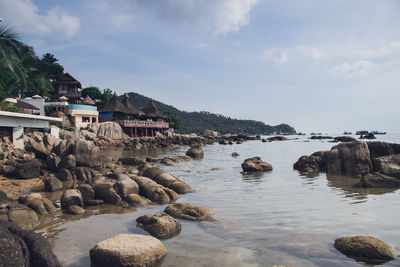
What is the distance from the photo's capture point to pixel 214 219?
308 inches

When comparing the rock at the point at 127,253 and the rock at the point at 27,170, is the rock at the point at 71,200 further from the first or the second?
the rock at the point at 27,170

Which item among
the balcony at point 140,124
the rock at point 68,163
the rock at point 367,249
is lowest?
the rock at point 367,249

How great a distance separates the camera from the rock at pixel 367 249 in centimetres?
536

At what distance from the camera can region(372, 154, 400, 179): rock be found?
13.8 meters

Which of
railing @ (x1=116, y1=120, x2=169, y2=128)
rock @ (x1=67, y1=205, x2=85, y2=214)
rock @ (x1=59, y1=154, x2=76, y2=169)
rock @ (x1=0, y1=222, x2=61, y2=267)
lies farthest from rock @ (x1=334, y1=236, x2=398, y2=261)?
railing @ (x1=116, y1=120, x2=169, y2=128)

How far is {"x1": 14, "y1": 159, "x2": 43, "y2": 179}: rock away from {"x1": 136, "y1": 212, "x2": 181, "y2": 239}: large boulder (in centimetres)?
874

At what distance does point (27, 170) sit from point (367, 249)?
45.0ft

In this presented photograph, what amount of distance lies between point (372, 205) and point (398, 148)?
372 inches

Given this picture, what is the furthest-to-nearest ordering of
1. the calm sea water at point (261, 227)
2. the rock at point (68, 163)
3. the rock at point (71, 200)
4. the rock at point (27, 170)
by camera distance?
the rock at point (68, 163)
the rock at point (27, 170)
the rock at point (71, 200)
the calm sea water at point (261, 227)

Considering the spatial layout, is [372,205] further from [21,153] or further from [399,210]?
[21,153]

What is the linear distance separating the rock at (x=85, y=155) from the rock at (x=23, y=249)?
11711mm

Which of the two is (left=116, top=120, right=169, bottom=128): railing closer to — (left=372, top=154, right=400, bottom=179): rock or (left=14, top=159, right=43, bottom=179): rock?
(left=14, top=159, right=43, bottom=179): rock

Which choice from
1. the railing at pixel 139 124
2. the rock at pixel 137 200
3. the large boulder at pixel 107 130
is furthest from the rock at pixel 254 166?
the railing at pixel 139 124

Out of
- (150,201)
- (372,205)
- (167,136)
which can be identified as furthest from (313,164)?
(167,136)
